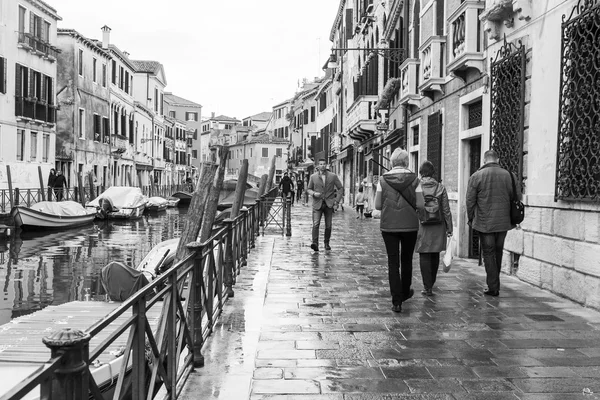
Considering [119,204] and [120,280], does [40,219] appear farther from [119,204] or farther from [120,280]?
[120,280]

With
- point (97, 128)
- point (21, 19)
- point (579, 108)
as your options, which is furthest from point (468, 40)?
point (97, 128)

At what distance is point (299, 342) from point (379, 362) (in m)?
0.85

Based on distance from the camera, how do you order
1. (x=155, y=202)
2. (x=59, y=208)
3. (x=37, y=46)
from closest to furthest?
(x=59, y=208)
(x=37, y=46)
(x=155, y=202)

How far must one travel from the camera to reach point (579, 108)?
23.4ft

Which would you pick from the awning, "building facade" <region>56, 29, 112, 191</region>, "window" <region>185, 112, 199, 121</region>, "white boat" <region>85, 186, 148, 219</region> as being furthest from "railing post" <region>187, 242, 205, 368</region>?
Answer: "window" <region>185, 112, 199, 121</region>

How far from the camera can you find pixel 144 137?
55.7m

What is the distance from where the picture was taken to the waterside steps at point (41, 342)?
4910 mm

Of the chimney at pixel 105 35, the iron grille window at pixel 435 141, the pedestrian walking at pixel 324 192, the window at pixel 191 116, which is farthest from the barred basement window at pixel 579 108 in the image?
the window at pixel 191 116

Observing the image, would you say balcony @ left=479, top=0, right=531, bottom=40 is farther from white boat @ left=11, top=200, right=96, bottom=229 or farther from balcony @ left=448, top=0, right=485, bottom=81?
white boat @ left=11, top=200, right=96, bottom=229

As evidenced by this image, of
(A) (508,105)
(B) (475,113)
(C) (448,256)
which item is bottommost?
(C) (448,256)

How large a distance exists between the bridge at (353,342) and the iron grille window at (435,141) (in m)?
5.23

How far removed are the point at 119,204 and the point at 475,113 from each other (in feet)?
71.5

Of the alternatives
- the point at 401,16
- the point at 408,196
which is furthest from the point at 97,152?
the point at 408,196

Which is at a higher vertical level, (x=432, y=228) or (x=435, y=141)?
(x=435, y=141)
